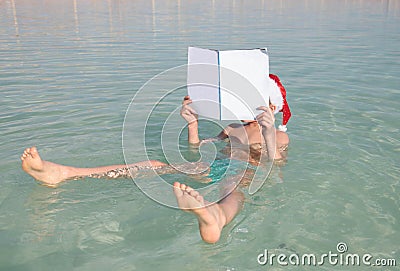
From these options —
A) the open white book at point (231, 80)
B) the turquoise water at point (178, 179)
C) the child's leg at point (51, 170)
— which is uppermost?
the open white book at point (231, 80)

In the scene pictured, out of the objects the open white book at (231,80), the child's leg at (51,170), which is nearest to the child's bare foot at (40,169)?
the child's leg at (51,170)

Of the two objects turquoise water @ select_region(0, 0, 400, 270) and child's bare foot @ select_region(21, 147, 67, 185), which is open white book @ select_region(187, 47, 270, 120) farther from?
child's bare foot @ select_region(21, 147, 67, 185)

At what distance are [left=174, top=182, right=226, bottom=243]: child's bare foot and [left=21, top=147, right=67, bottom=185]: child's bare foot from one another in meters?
1.49

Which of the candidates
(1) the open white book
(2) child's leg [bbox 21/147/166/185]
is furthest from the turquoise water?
(1) the open white book

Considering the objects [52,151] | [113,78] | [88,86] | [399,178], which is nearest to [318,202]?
[399,178]

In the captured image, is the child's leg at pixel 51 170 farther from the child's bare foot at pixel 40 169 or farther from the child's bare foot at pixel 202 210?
the child's bare foot at pixel 202 210

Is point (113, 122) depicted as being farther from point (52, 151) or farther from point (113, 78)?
point (113, 78)

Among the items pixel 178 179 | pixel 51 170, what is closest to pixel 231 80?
pixel 178 179

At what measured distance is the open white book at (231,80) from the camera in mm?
3461

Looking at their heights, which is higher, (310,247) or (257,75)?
(257,75)

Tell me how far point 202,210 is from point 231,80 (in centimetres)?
123

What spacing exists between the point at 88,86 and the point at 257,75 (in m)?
5.06

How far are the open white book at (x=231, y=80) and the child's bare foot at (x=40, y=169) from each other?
149 centimetres

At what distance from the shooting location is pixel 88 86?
7.96m
